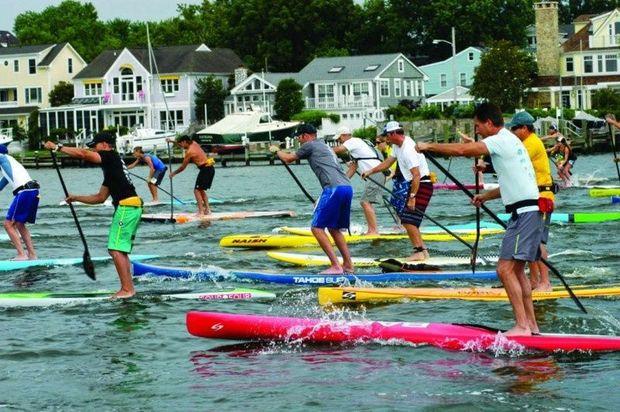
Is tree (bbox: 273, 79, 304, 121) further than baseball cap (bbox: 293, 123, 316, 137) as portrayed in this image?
Yes

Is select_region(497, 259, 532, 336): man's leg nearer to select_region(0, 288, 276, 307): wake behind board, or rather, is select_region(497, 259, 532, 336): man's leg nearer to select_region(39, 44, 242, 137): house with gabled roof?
select_region(0, 288, 276, 307): wake behind board

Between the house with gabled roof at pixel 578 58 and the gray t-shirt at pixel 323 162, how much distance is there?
3421 inches

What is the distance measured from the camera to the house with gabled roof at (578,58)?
103 metres

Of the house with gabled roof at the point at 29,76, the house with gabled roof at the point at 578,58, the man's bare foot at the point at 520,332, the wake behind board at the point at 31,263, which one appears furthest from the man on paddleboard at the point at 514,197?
the house with gabled roof at the point at 29,76

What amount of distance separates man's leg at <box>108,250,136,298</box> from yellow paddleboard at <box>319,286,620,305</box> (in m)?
2.35

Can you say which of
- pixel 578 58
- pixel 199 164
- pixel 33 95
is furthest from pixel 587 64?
pixel 199 164

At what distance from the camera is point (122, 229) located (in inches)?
580

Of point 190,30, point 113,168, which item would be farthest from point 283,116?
point 113,168

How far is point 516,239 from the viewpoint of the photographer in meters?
11.6

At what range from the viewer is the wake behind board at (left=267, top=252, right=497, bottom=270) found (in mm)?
17422

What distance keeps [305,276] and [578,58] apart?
93.2m

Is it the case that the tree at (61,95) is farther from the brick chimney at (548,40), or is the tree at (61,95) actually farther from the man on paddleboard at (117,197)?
the man on paddleboard at (117,197)

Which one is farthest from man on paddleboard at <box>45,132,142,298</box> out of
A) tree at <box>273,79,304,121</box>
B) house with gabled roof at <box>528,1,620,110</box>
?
house with gabled roof at <box>528,1,620,110</box>

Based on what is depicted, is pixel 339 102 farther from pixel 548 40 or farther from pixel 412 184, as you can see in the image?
pixel 412 184
